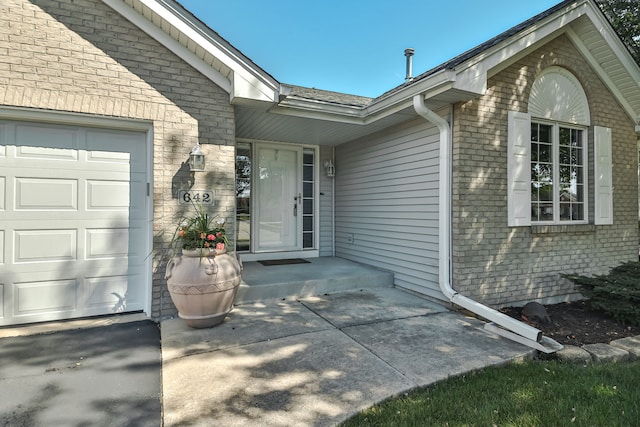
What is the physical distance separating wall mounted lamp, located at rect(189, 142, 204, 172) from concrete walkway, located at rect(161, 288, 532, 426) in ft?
5.90

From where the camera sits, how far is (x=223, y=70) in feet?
13.7

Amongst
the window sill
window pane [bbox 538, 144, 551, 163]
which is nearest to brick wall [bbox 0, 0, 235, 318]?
the window sill

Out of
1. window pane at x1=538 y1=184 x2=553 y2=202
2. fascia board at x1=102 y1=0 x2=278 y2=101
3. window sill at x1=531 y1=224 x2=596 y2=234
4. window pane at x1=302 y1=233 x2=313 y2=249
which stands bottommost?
window pane at x1=302 y1=233 x2=313 y2=249

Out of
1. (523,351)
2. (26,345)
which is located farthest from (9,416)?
(523,351)

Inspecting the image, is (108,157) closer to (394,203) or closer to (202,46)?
(202,46)

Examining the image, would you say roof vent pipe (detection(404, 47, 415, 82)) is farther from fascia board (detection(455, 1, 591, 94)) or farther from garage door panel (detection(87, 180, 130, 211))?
garage door panel (detection(87, 180, 130, 211))

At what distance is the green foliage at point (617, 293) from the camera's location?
411 cm

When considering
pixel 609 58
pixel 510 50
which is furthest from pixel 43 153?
pixel 609 58

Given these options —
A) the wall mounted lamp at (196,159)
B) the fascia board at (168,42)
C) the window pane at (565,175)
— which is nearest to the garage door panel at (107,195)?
the wall mounted lamp at (196,159)

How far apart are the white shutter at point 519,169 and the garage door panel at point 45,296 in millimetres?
5633

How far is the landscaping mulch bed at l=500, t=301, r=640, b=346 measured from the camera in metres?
3.80

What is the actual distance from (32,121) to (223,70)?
2.15m

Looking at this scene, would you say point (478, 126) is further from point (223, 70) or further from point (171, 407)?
point (171, 407)

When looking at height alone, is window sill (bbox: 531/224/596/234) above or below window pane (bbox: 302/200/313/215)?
below
